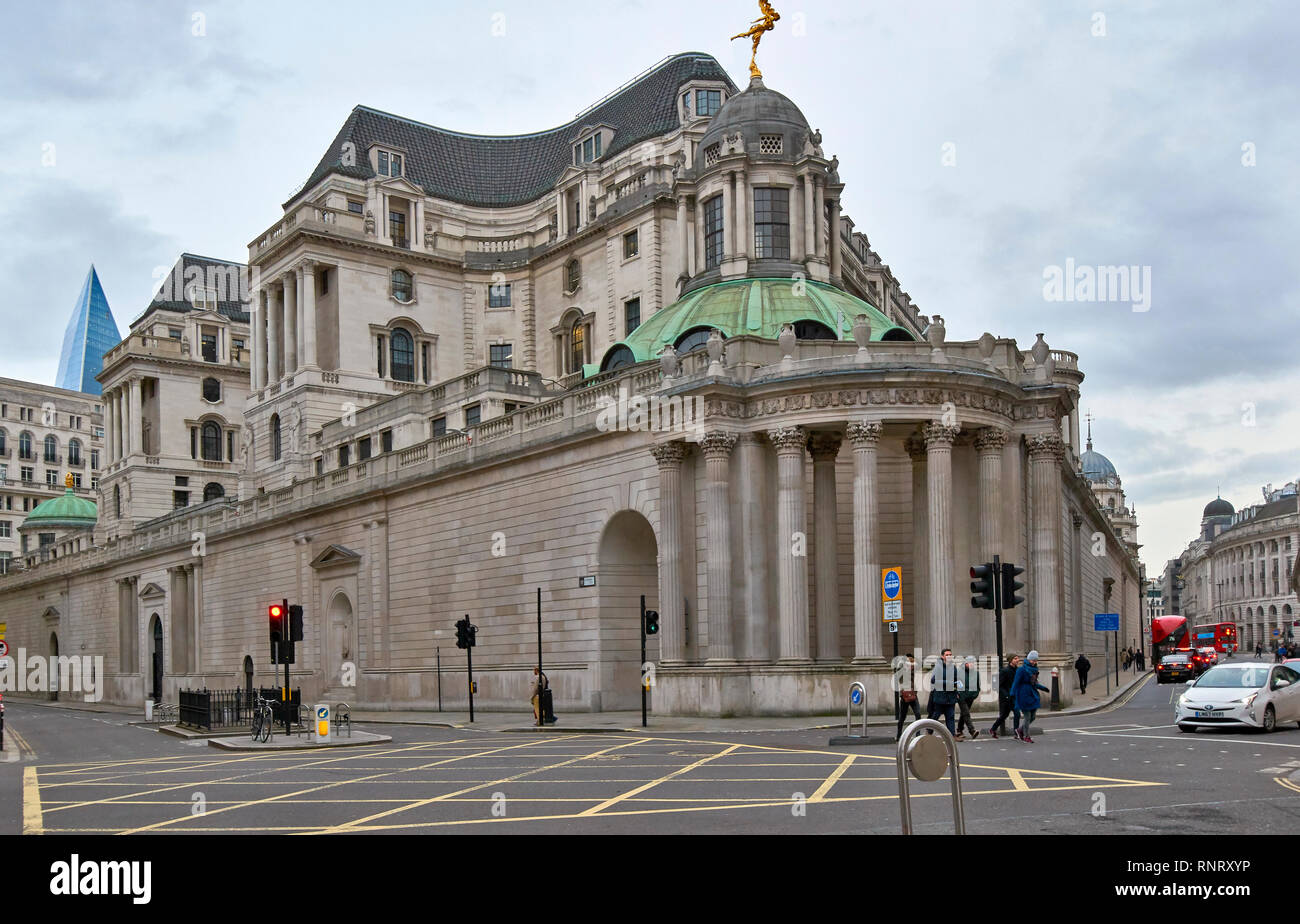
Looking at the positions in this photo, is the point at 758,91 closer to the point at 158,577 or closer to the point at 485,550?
the point at 485,550

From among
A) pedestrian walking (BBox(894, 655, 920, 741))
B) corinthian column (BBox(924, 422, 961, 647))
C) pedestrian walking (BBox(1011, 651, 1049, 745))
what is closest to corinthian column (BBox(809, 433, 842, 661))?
pedestrian walking (BBox(894, 655, 920, 741))

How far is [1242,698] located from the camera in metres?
24.6

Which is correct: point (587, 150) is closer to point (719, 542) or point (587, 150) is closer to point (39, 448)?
point (719, 542)

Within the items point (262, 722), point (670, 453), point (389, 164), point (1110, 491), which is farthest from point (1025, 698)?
point (1110, 491)

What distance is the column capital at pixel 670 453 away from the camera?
114 ft

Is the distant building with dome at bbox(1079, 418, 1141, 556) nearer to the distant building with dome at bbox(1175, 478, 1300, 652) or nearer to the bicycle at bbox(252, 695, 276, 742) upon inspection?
the distant building with dome at bbox(1175, 478, 1300, 652)

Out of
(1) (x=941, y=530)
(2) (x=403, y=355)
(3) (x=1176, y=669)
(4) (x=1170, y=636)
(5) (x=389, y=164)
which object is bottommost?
(4) (x=1170, y=636)

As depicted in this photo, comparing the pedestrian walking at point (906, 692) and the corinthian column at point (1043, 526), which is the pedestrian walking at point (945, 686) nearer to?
the pedestrian walking at point (906, 692)

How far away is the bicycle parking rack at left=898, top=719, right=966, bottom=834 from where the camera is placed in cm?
770

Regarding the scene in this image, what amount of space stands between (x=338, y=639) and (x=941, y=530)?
30069 millimetres

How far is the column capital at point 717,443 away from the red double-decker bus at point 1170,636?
199 feet

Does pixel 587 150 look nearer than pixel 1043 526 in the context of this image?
No

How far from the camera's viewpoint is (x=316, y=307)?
69.6 metres
